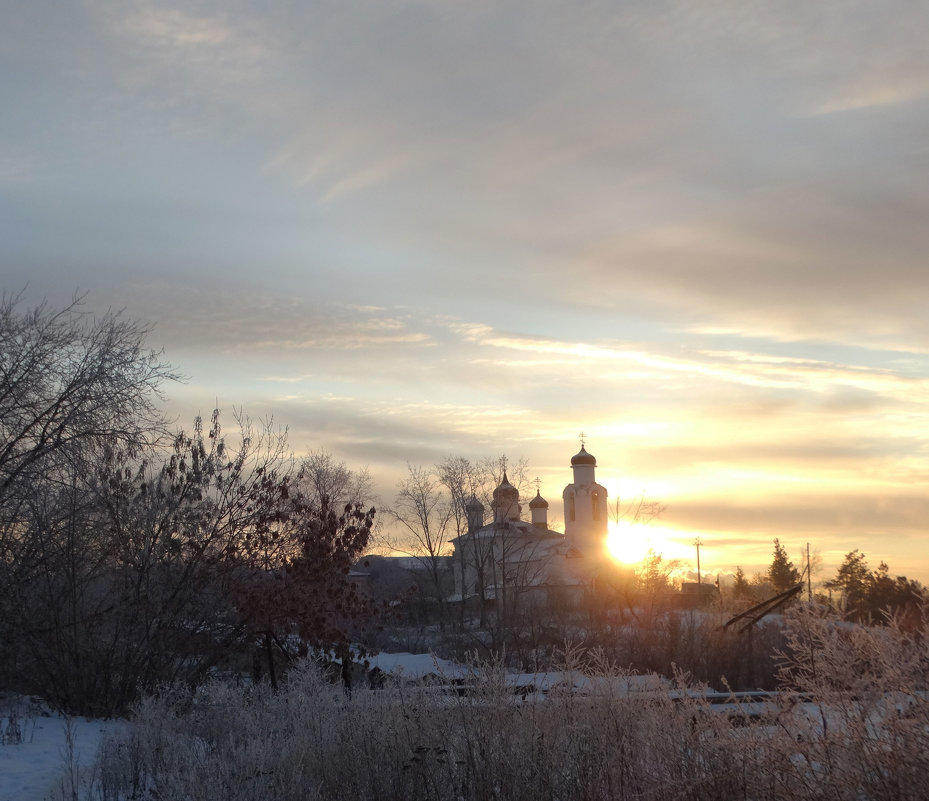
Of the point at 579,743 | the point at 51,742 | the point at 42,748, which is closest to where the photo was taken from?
the point at 579,743

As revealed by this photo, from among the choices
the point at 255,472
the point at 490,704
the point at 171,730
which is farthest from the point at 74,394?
the point at 490,704

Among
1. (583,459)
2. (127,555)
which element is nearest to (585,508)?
(583,459)

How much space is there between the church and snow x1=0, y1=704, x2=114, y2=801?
123ft

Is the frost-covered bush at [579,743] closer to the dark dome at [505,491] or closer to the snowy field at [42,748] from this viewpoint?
the snowy field at [42,748]

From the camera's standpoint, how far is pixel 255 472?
1688 cm

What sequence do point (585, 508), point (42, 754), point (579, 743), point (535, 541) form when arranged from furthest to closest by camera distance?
1. point (585, 508)
2. point (535, 541)
3. point (42, 754)
4. point (579, 743)

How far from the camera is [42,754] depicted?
11.8m

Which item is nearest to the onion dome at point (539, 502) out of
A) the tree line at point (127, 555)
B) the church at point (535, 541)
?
the church at point (535, 541)

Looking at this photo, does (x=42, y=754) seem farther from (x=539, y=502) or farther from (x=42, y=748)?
(x=539, y=502)

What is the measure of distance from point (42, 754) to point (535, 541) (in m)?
53.5

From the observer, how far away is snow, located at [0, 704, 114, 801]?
9852 millimetres

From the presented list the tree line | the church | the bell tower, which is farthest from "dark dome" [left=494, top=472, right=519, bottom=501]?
the tree line

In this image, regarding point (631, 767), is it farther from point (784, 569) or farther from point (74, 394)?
point (784, 569)

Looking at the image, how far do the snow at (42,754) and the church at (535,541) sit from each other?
1479 inches
